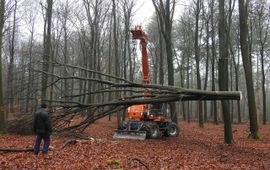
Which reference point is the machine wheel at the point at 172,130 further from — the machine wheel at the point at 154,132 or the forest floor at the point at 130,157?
the forest floor at the point at 130,157

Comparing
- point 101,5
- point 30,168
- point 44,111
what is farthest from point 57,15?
point 30,168

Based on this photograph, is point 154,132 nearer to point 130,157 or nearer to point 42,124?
point 130,157

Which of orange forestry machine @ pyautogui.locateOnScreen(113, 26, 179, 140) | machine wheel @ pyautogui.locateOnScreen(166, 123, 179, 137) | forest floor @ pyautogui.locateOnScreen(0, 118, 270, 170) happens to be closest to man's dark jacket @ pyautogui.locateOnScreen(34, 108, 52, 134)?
forest floor @ pyautogui.locateOnScreen(0, 118, 270, 170)

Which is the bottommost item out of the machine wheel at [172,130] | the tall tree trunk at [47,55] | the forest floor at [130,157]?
the forest floor at [130,157]

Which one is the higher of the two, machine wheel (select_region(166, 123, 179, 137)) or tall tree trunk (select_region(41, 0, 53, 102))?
tall tree trunk (select_region(41, 0, 53, 102))

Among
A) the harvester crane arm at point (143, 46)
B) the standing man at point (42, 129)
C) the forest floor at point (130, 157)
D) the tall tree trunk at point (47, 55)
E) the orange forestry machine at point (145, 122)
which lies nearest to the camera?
the forest floor at point (130, 157)

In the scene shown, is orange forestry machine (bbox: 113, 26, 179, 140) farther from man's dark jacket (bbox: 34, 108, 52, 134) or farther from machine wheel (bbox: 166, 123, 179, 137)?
man's dark jacket (bbox: 34, 108, 52, 134)

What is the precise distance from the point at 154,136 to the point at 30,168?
329 inches

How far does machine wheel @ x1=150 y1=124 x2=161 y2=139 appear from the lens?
1562 cm

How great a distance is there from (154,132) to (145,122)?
26.0 inches

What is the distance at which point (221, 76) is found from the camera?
554 inches

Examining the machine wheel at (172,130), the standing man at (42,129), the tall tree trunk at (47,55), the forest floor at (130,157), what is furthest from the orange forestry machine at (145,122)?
the standing man at (42,129)

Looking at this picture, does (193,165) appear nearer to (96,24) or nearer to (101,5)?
(96,24)

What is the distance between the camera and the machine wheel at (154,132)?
1562cm
